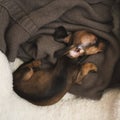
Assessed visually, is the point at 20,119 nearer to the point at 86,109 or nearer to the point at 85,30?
the point at 86,109

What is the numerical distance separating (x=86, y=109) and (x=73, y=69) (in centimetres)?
19

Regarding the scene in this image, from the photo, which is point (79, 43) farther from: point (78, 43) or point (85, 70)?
point (85, 70)

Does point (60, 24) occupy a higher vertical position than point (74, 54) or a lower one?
higher

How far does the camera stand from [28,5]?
3.74ft

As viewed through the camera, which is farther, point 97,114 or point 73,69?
point 73,69

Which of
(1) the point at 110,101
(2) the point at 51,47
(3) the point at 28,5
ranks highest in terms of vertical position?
(3) the point at 28,5

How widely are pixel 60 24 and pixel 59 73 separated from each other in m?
0.18

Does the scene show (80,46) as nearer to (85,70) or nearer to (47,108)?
(85,70)

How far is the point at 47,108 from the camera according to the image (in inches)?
41.4

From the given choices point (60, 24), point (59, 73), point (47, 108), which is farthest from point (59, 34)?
point (47, 108)

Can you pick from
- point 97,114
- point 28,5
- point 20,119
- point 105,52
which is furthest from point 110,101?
point 28,5

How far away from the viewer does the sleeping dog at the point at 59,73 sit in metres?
1.07

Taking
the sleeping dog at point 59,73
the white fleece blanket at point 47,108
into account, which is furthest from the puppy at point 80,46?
the white fleece blanket at point 47,108

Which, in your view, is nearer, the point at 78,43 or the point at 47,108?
the point at 47,108
